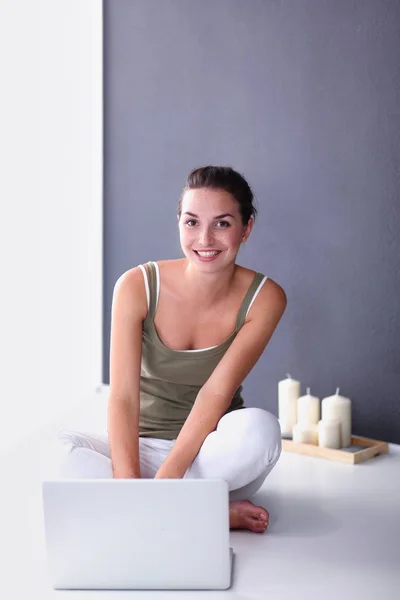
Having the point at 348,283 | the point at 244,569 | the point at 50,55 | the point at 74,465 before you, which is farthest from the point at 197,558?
the point at 50,55

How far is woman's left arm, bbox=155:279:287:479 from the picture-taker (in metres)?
2.24

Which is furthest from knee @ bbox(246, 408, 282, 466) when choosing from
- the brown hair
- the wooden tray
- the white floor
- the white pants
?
the wooden tray

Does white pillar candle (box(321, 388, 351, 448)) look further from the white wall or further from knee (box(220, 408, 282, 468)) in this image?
the white wall

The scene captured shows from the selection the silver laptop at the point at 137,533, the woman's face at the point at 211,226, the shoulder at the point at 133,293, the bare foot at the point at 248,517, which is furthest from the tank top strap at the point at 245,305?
the silver laptop at the point at 137,533

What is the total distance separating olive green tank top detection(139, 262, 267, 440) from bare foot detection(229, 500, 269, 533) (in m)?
0.28

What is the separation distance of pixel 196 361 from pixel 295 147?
122 centimetres

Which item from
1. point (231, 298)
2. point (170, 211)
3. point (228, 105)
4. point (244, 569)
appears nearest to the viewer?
point (244, 569)

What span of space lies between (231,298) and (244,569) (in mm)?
745

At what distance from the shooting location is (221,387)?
2.31 metres

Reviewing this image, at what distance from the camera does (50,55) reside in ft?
11.7

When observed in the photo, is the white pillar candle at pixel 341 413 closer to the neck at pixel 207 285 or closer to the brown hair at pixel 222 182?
the neck at pixel 207 285

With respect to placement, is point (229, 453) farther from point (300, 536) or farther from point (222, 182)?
point (222, 182)

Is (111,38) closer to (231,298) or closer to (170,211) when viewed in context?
(170,211)

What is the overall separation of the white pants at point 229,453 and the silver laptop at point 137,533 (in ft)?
0.82
